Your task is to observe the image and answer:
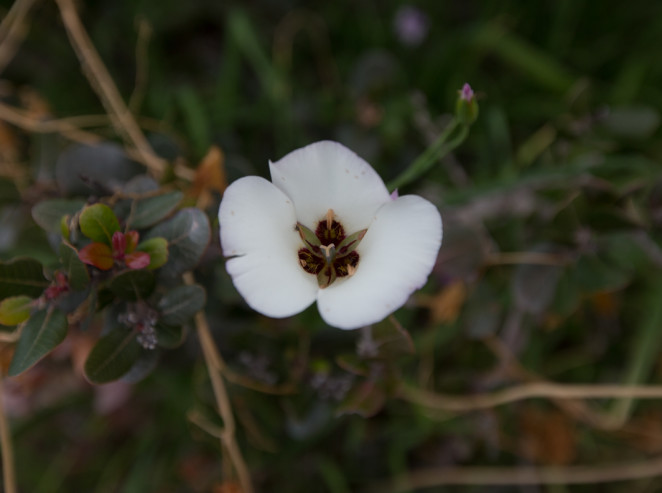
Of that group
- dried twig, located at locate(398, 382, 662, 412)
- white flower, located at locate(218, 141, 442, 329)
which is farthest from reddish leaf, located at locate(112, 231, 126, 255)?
dried twig, located at locate(398, 382, 662, 412)

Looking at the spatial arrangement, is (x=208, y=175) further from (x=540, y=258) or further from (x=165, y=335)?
(x=540, y=258)

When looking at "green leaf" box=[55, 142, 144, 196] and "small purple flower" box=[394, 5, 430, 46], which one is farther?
"small purple flower" box=[394, 5, 430, 46]

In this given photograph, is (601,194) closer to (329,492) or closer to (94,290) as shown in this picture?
(94,290)

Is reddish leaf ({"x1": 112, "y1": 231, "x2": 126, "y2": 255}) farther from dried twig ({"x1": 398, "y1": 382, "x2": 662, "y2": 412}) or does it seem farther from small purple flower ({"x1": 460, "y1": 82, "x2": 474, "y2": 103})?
dried twig ({"x1": 398, "y1": 382, "x2": 662, "y2": 412})

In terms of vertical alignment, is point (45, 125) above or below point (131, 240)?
above

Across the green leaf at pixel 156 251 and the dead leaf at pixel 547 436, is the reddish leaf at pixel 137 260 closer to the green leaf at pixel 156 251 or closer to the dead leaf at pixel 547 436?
the green leaf at pixel 156 251

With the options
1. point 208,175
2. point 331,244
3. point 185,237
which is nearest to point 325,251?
point 331,244

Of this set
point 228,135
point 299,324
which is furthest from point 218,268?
point 228,135
